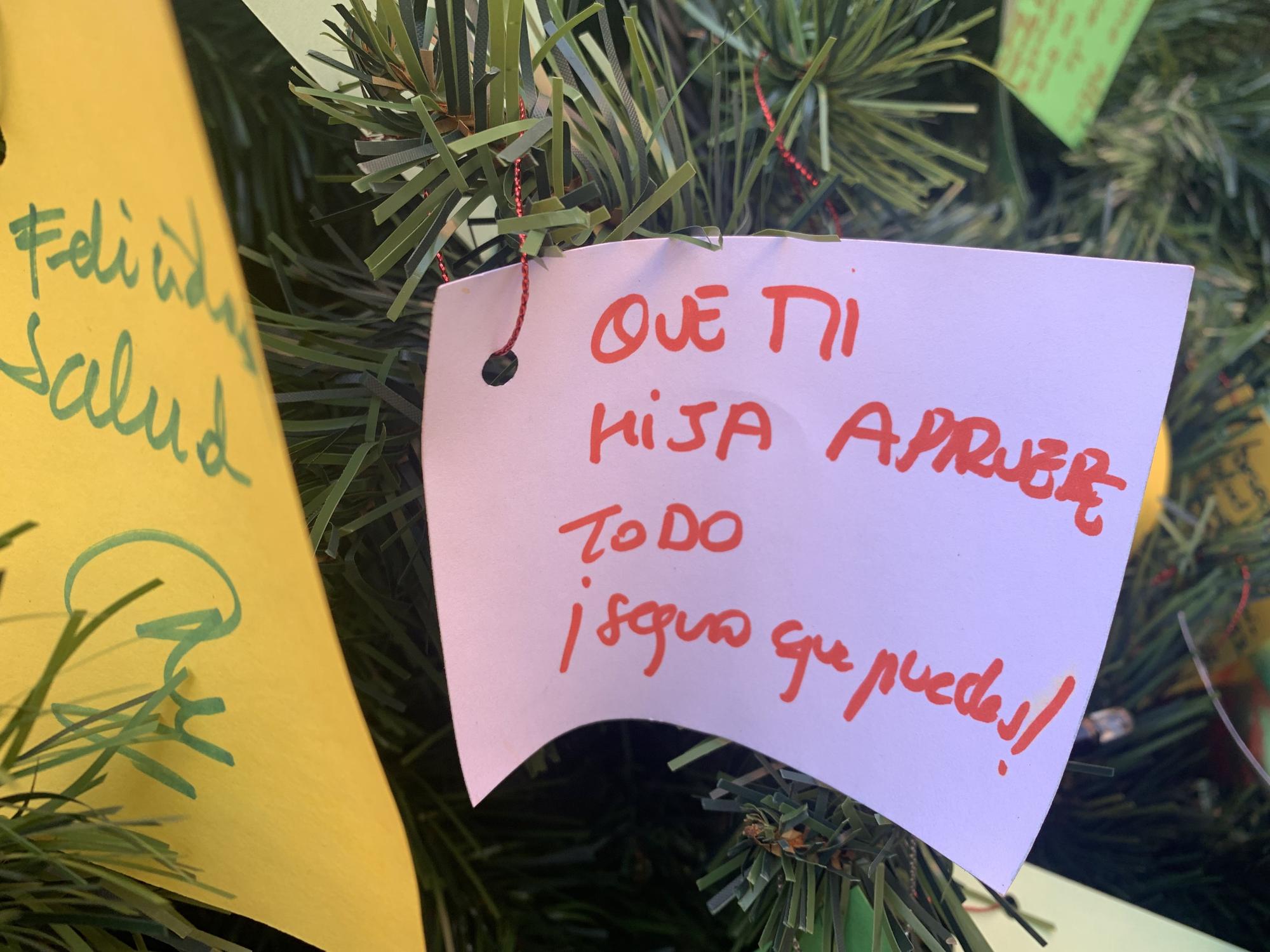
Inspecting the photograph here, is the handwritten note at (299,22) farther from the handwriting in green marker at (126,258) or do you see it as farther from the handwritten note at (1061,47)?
the handwritten note at (1061,47)

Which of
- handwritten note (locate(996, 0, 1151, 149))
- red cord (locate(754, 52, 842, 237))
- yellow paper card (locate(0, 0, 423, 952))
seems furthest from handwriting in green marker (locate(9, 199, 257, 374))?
handwritten note (locate(996, 0, 1151, 149))

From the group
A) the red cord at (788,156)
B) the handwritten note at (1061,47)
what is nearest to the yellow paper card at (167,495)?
the red cord at (788,156)

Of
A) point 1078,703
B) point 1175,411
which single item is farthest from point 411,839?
point 1175,411

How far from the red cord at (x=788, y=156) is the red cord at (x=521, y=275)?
8 cm

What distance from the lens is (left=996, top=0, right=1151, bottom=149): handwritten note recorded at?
1.12ft

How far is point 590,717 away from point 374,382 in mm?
123

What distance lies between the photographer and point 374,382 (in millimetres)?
226

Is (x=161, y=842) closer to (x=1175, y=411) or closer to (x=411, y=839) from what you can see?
(x=411, y=839)

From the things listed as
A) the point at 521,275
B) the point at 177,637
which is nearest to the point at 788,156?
the point at 521,275

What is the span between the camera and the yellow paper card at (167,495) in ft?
0.46

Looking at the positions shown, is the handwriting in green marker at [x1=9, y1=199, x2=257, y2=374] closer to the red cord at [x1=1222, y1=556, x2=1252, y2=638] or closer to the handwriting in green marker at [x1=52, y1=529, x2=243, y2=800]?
the handwriting in green marker at [x1=52, y1=529, x2=243, y2=800]

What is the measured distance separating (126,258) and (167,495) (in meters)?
0.05

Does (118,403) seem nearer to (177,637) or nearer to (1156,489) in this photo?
(177,637)

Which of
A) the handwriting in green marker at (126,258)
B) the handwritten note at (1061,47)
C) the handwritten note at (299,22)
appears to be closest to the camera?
the handwriting in green marker at (126,258)
